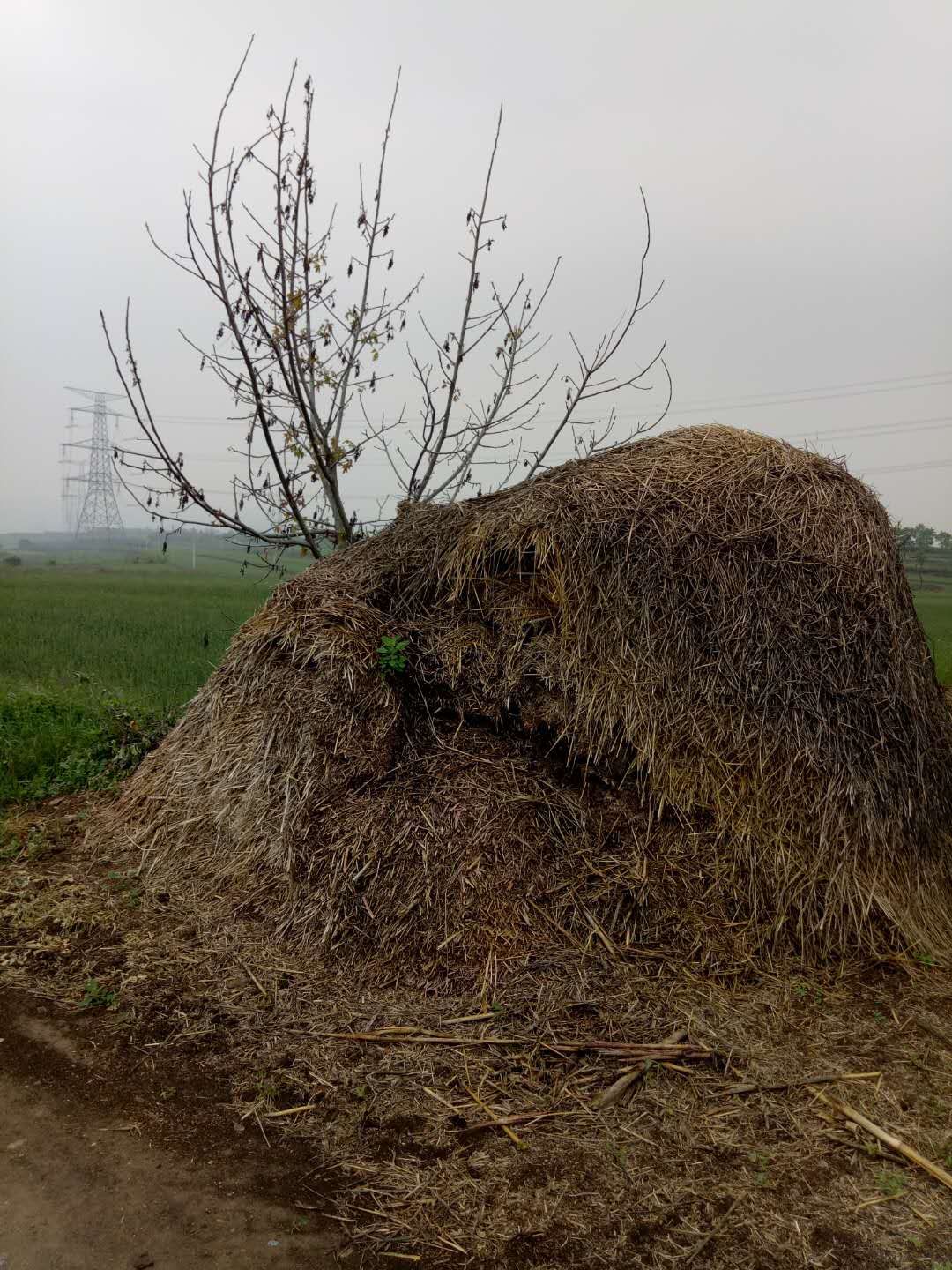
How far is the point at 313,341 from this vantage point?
22.8ft

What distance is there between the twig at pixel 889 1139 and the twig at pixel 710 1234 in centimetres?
68

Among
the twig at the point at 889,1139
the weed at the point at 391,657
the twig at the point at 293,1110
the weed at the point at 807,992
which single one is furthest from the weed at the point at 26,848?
the twig at the point at 889,1139

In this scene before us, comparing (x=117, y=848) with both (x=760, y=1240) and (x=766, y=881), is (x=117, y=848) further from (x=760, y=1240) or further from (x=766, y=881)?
(x=760, y=1240)

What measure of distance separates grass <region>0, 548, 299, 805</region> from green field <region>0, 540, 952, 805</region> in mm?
13

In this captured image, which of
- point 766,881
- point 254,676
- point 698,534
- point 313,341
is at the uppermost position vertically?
point 313,341

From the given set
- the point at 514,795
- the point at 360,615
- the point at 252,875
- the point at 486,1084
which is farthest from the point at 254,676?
the point at 486,1084

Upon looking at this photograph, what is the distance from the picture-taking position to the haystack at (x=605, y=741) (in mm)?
4363

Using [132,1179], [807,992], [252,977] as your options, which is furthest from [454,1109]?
[807,992]

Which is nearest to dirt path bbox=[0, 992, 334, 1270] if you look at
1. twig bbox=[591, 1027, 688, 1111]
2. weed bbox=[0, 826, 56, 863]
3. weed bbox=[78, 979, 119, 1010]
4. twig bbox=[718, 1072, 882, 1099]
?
weed bbox=[78, 979, 119, 1010]

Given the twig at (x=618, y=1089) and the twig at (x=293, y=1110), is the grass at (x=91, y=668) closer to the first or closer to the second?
the twig at (x=293, y=1110)

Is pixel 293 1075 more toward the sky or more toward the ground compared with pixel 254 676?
more toward the ground

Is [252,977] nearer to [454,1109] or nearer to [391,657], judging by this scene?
[454,1109]

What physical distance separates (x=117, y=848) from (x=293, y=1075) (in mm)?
2514

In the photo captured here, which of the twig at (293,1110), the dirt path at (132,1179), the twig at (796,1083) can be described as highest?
the twig at (796,1083)
